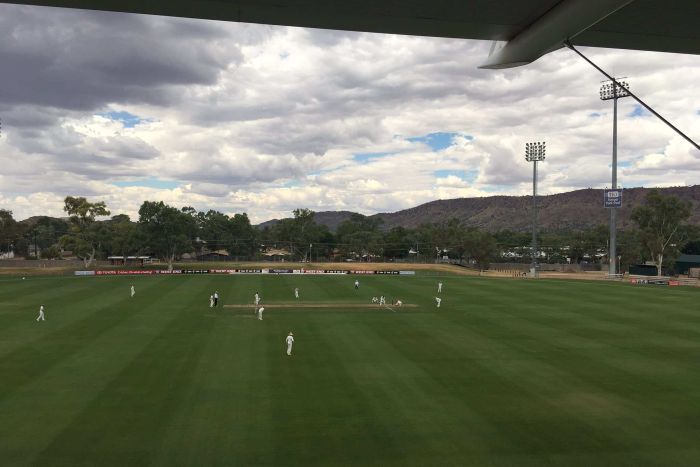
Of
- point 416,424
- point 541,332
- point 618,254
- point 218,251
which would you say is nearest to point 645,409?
point 416,424

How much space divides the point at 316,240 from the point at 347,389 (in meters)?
146

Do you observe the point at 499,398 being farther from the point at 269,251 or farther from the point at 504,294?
the point at 269,251

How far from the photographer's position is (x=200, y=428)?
55.1 feet

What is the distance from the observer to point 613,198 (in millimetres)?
89375

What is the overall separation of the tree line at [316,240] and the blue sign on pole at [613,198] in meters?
20.2

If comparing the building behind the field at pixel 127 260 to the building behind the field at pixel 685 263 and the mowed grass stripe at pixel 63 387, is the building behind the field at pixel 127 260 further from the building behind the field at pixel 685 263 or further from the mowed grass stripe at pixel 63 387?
the building behind the field at pixel 685 263

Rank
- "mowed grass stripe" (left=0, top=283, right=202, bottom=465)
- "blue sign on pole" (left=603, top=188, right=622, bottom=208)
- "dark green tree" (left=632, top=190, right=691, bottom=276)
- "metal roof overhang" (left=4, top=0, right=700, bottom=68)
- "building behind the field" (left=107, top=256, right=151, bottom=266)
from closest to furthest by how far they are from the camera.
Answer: "metal roof overhang" (left=4, top=0, right=700, bottom=68)
"mowed grass stripe" (left=0, top=283, right=202, bottom=465)
"blue sign on pole" (left=603, top=188, right=622, bottom=208)
"dark green tree" (left=632, top=190, right=691, bottom=276)
"building behind the field" (left=107, top=256, right=151, bottom=266)

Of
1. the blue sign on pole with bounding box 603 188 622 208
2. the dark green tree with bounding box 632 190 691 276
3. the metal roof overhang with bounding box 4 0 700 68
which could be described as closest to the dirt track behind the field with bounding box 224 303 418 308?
the metal roof overhang with bounding box 4 0 700 68

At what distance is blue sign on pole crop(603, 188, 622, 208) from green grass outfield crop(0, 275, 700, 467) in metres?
50.5

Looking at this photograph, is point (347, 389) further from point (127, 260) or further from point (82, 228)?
point (127, 260)

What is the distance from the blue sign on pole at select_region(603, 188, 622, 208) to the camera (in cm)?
8856

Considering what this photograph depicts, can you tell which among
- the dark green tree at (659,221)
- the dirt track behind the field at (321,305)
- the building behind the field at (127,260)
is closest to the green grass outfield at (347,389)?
the dirt track behind the field at (321,305)

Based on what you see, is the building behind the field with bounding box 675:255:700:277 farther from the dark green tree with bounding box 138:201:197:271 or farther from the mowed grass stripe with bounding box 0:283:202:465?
the mowed grass stripe with bounding box 0:283:202:465

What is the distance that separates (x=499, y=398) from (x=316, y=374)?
8.33 metres
